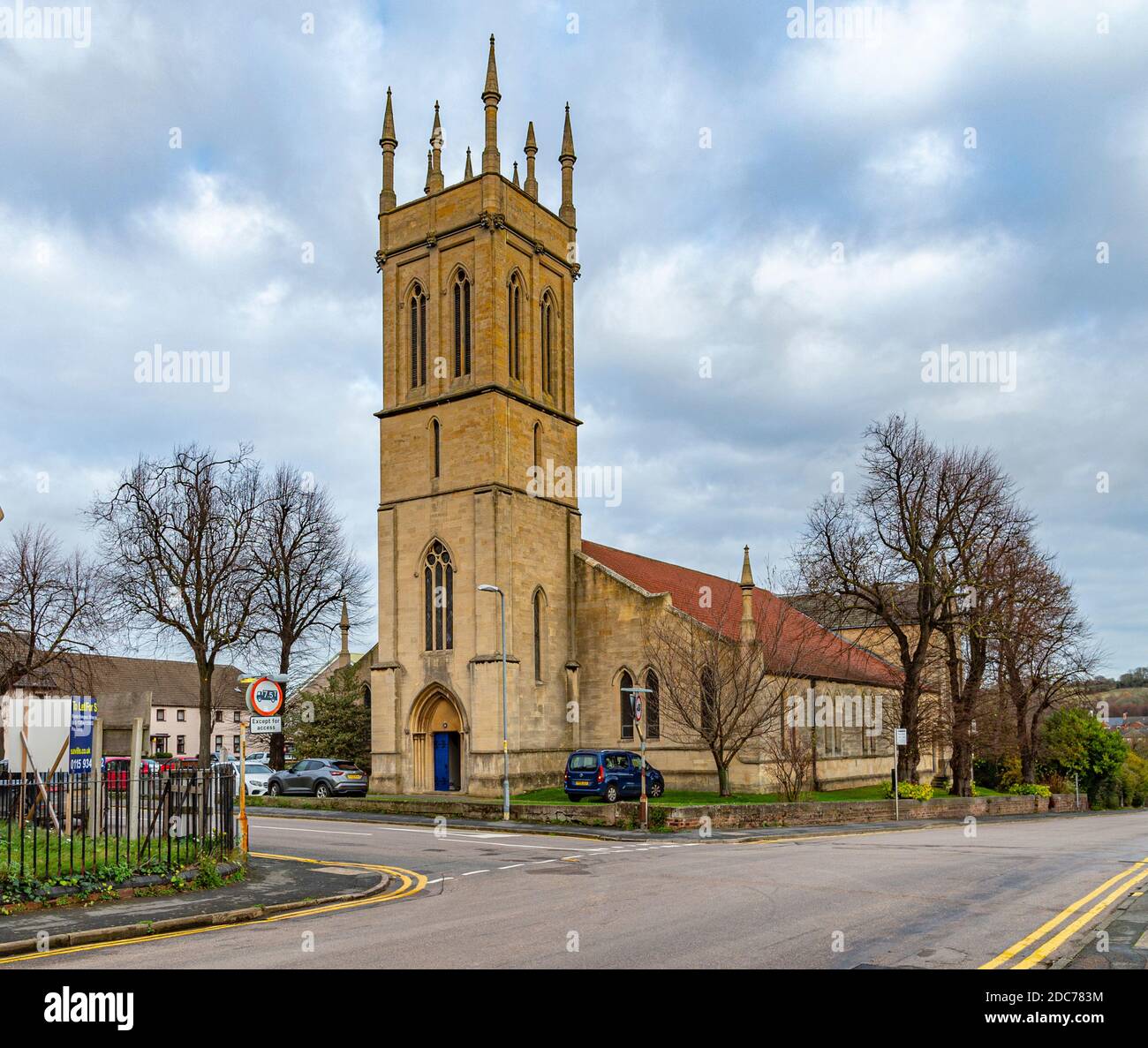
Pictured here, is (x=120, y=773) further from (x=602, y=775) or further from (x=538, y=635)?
(x=538, y=635)

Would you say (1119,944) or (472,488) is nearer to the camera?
(1119,944)

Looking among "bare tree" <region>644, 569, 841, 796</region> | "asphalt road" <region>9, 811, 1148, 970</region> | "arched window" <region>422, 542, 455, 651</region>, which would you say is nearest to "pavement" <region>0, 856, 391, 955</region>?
"asphalt road" <region>9, 811, 1148, 970</region>

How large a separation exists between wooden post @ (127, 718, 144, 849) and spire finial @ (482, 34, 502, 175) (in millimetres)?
25781

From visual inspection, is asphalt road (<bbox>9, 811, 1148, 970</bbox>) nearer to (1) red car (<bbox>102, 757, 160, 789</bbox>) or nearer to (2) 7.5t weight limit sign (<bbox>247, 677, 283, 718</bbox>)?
(1) red car (<bbox>102, 757, 160, 789</bbox>)

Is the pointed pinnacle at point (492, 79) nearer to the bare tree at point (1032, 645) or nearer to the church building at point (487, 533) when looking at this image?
the church building at point (487, 533)

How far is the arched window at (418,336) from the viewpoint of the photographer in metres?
39.4

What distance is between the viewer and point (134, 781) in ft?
53.3

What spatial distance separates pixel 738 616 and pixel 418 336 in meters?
17.3

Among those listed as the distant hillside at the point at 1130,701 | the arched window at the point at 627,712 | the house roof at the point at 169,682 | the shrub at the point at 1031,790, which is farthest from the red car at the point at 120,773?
the distant hillside at the point at 1130,701

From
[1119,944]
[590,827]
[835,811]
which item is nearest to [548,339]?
[835,811]

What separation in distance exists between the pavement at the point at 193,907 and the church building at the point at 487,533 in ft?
61.2
